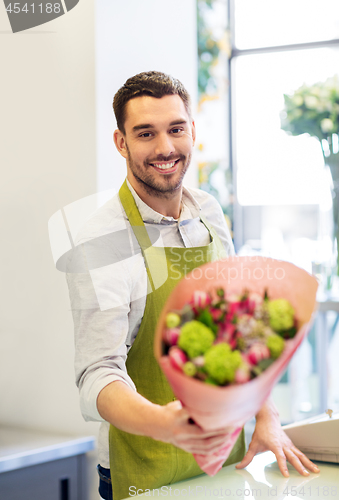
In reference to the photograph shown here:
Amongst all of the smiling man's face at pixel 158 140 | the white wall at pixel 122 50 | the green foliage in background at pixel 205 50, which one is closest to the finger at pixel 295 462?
the smiling man's face at pixel 158 140

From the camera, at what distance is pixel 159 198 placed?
3.94 feet

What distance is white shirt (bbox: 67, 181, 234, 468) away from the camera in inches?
37.1

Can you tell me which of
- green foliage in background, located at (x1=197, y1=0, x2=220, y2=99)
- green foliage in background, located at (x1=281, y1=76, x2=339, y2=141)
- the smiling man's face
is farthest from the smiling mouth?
green foliage in background, located at (x1=197, y1=0, x2=220, y2=99)

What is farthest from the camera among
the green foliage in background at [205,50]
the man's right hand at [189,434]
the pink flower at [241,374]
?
the green foliage in background at [205,50]

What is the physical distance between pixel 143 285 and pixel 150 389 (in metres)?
0.24

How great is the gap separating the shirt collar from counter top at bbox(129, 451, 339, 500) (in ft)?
1.85

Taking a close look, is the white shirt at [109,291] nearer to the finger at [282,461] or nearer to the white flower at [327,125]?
the finger at [282,461]

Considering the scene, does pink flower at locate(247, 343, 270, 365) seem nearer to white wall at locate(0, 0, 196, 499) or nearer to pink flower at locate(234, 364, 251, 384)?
pink flower at locate(234, 364, 251, 384)

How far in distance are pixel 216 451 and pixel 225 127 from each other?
273 cm

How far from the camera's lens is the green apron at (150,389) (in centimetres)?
110

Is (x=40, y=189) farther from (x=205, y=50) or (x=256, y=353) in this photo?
(x=205, y=50)

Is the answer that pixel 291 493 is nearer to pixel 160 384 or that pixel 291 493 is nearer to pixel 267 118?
pixel 160 384

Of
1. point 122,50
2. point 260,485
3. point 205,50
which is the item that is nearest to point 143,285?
point 260,485

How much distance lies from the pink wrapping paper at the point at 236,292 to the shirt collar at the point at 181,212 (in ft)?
1.69
